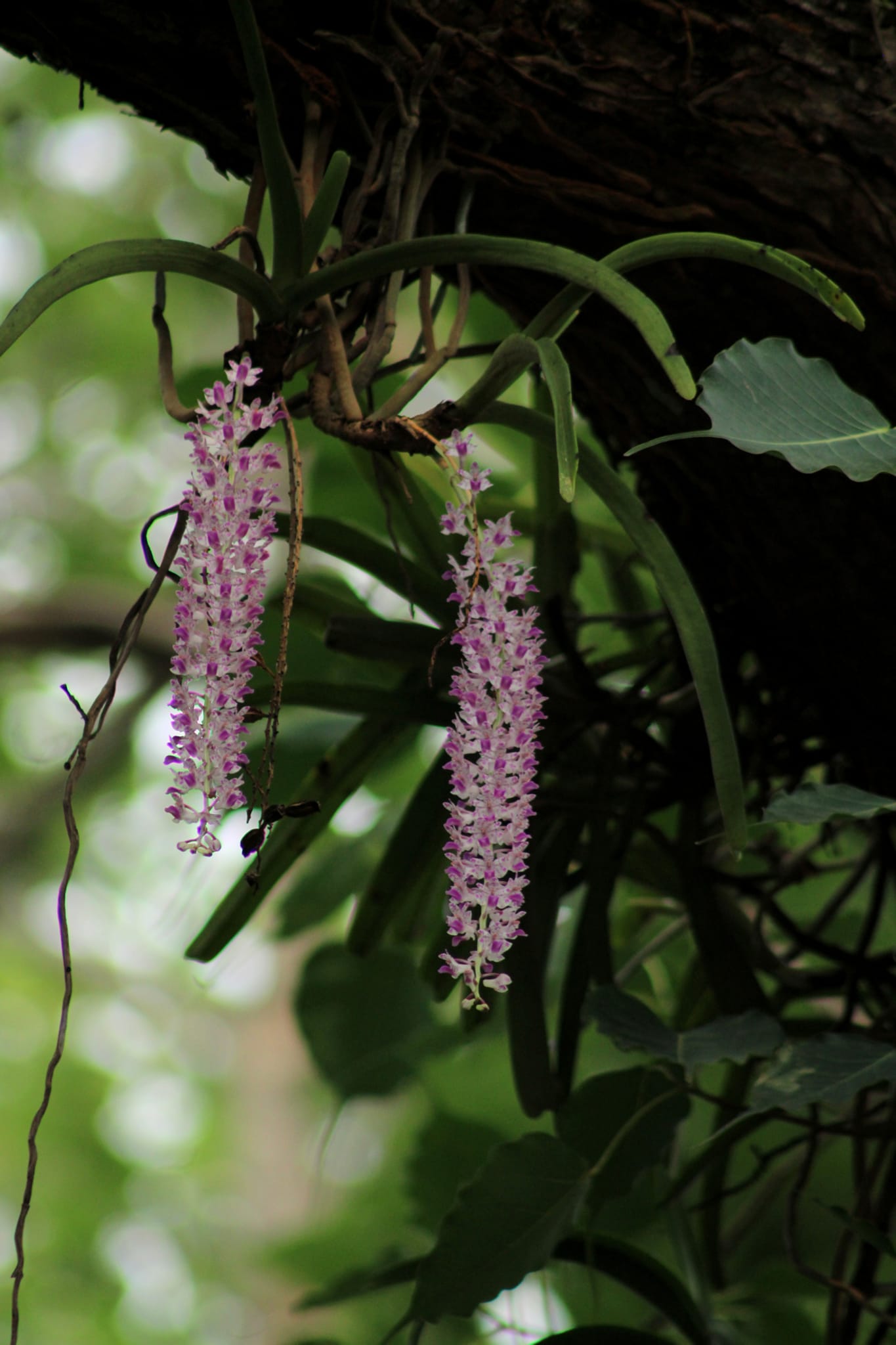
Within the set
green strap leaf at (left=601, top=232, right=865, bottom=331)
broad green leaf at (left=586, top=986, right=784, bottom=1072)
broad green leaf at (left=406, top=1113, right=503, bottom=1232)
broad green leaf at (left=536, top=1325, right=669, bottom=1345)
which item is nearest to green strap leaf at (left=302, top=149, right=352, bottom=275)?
green strap leaf at (left=601, top=232, right=865, bottom=331)

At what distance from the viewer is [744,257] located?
0.39 metres

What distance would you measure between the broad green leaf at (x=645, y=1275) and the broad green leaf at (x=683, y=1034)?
0.55ft

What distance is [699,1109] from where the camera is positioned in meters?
0.93

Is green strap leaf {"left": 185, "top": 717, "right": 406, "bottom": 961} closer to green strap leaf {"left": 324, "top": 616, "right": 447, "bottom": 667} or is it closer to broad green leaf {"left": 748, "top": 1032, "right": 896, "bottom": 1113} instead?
green strap leaf {"left": 324, "top": 616, "right": 447, "bottom": 667}

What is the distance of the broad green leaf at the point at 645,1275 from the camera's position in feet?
2.10

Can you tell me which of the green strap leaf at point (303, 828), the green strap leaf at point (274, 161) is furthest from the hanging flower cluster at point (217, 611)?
the green strap leaf at point (303, 828)

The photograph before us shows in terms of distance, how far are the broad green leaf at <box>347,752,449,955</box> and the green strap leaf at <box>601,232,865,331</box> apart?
32 centimetres

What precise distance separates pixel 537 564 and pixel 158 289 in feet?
1.04

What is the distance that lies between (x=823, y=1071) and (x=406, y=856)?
0.27 meters

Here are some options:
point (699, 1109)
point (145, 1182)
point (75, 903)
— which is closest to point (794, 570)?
point (699, 1109)

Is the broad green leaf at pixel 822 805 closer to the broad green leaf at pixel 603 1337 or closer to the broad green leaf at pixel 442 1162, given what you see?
the broad green leaf at pixel 603 1337

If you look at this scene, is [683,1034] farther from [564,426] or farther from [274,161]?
[274,161]

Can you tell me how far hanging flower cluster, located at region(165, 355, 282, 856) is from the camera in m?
0.34

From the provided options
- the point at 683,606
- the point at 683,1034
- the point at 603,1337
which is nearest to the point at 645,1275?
the point at 603,1337
